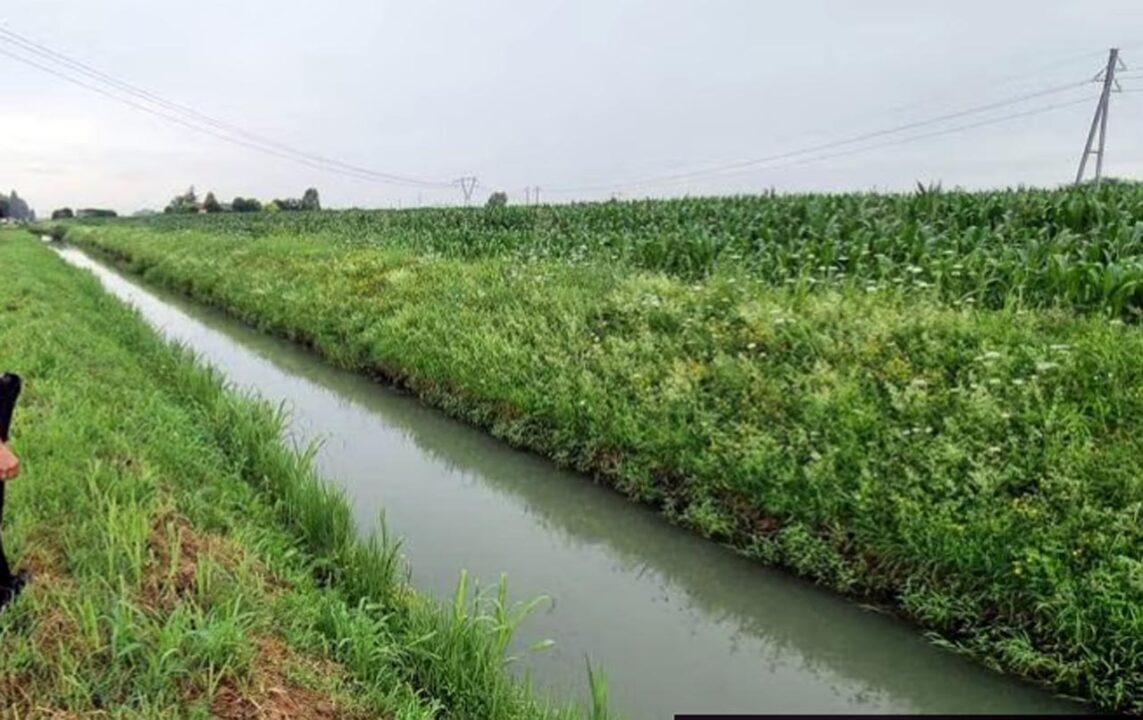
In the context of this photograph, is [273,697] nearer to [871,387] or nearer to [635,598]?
[635,598]

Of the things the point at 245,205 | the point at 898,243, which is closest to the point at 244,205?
the point at 245,205

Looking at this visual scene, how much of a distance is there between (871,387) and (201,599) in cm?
488

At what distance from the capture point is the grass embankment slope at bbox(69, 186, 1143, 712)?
4.36 metres

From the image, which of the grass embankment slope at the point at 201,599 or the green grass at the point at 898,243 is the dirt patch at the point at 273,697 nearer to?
the grass embankment slope at the point at 201,599

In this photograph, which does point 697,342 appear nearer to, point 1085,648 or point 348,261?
point 1085,648

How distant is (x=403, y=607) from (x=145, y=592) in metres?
1.24

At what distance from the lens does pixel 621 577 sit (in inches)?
216

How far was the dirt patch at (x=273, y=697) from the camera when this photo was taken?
9.25ft

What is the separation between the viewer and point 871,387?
600 cm

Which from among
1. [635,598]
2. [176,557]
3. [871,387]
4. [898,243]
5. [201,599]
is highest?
[898,243]

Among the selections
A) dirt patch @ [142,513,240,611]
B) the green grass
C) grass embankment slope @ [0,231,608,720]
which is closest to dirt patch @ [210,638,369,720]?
grass embankment slope @ [0,231,608,720]

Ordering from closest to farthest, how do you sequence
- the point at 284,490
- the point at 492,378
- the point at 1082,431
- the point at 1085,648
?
1. the point at 1085,648
2. the point at 1082,431
3. the point at 284,490
4. the point at 492,378

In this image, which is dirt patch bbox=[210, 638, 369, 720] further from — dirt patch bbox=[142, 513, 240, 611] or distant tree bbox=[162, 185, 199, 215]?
distant tree bbox=[162, 185, 199, 215]

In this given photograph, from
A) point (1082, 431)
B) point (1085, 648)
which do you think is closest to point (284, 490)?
point (1085, 648)
